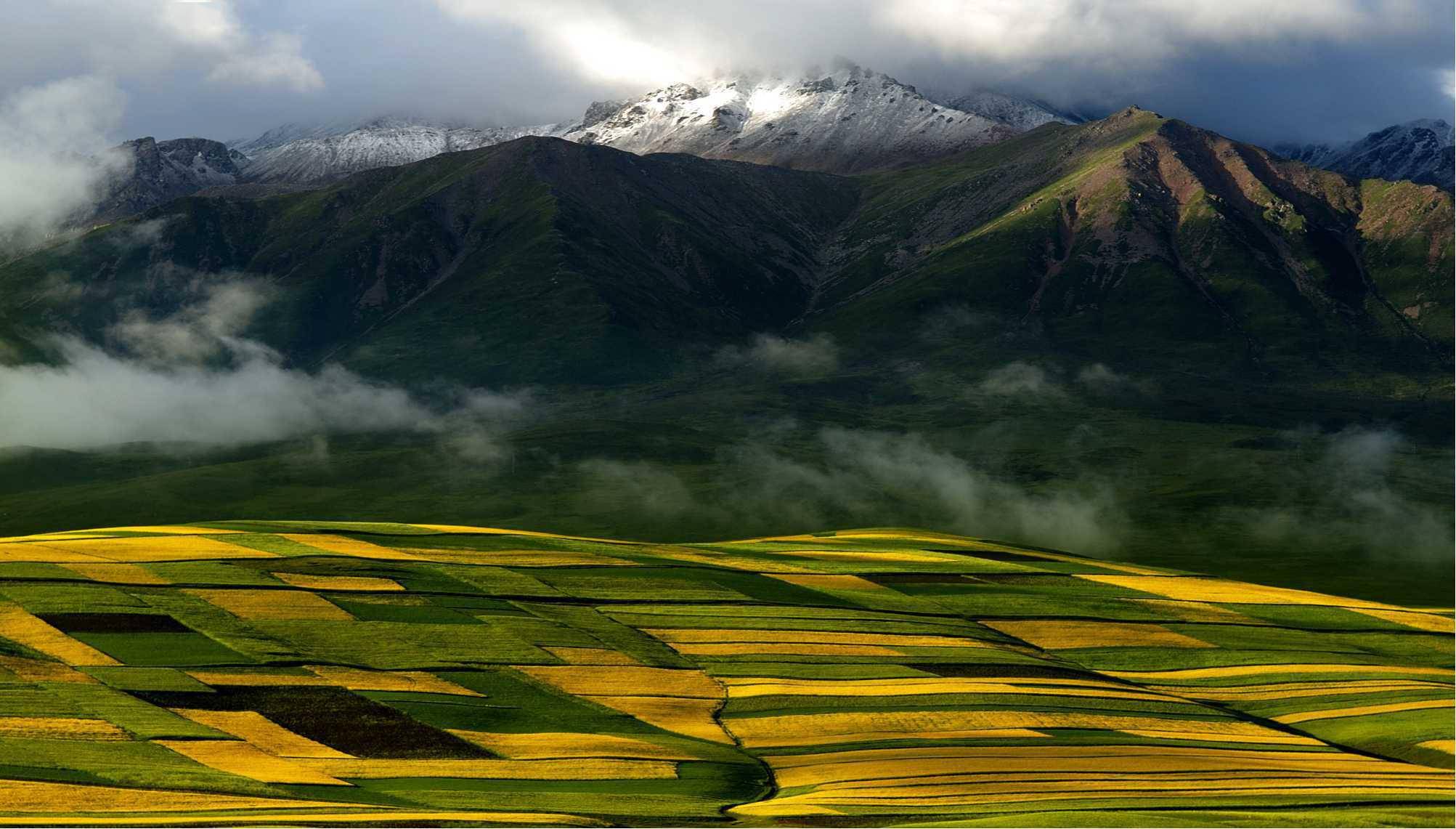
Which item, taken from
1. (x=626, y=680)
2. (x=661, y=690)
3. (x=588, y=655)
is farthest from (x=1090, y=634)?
(x=588, y=655)

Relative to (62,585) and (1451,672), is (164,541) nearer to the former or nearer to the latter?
(62,585)

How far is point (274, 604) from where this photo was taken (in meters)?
102

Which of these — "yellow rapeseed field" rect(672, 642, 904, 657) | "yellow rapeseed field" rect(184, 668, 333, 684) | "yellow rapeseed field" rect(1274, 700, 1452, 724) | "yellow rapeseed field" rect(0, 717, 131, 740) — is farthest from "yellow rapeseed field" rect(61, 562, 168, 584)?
"yellow rapeseed field" rect(1274, 700, 1452, 724)

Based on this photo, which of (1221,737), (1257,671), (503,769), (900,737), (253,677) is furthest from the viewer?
(1257,671)

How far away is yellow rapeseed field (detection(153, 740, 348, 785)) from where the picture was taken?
67438 mm

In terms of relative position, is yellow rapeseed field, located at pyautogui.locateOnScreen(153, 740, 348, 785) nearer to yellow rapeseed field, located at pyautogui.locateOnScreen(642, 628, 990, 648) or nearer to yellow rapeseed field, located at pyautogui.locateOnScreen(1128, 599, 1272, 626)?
yellow rapeseed field, located at pyautogui.locateOnScreen(642, 628, 990, 648)

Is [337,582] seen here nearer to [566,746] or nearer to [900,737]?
[566,746]

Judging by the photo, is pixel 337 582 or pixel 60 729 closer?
pixel 60 729

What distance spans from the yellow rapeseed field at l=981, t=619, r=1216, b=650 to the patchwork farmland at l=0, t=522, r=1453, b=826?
0.40 meters

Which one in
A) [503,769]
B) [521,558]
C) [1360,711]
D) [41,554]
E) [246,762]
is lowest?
[246,762]

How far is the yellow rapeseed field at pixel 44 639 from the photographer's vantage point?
87.4 metres

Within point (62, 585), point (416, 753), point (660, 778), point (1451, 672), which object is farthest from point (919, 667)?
point (62, 585)

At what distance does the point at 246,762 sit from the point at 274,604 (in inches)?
1301

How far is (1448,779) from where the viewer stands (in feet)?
241
